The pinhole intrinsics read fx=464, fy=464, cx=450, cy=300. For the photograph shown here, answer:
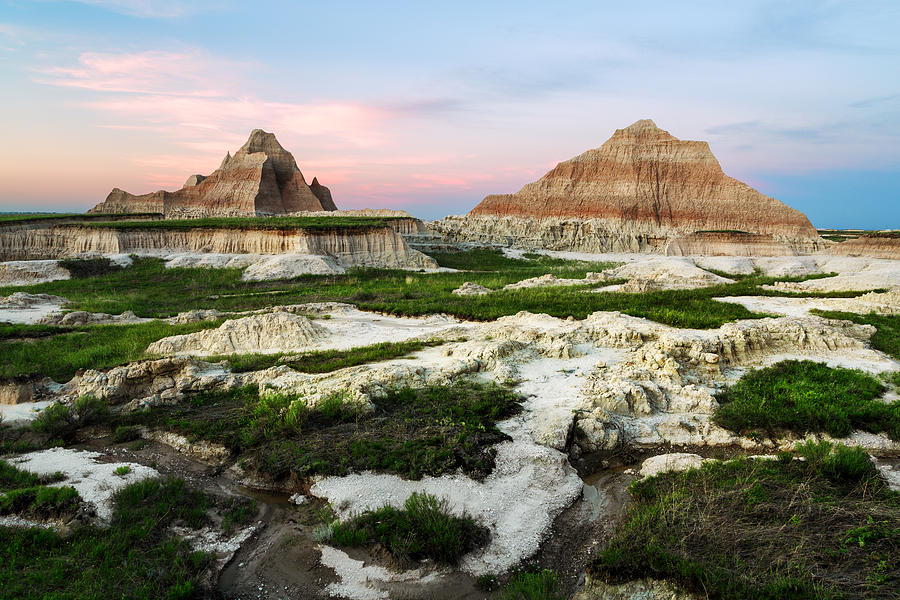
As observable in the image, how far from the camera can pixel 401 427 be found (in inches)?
363

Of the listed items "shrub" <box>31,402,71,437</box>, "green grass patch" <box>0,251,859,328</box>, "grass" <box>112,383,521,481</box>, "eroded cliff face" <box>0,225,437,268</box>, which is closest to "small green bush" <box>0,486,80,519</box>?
"grass" <box>112,383,521,481</box>

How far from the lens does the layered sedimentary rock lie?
214ft

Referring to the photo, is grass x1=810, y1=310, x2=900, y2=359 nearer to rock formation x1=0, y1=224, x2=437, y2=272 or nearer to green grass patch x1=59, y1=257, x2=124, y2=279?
rock formation x1=0, y1=224, x2=437, y2=272

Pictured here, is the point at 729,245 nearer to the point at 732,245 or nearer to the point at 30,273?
the point at 732,245

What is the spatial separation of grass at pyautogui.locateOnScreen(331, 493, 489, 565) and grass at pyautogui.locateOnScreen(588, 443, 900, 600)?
1.72 m

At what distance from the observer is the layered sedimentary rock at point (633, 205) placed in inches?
2569

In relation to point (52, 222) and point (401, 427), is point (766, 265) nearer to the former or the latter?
point (401, 427)

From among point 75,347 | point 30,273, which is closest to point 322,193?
point 30,273

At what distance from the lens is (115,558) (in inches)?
233

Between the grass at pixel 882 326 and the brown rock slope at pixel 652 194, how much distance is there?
165 feet

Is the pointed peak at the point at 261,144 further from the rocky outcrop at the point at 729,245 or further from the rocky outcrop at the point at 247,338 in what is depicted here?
the rocky outcrop at the point at 247,338

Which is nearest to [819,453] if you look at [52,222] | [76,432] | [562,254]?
[76,432]

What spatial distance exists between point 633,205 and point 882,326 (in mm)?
56927

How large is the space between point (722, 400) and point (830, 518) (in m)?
4.99
